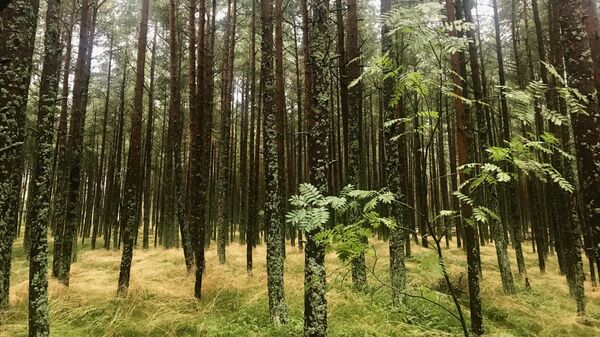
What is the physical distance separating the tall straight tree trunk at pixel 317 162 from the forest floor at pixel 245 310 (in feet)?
1.52

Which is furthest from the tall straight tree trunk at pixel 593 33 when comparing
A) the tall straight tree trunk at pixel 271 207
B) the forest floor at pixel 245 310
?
the tall straight tree trunk at pixel 271 207

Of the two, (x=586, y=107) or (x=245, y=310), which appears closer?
(x=586, y=107)

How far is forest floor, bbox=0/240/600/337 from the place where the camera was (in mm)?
7285

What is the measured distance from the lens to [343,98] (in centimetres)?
1016

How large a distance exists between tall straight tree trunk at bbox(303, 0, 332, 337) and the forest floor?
462mm

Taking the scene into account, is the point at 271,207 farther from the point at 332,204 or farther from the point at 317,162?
the point at 332,204

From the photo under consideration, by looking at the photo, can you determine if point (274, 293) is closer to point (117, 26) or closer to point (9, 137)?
point (9, 137)

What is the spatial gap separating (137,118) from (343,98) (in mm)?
5576

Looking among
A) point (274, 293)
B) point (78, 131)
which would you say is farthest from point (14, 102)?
point (78, 131)

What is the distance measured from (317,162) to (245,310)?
4.30 meters

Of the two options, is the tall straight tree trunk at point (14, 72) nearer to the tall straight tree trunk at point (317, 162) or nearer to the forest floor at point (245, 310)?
the forest floor at point (245, 310)

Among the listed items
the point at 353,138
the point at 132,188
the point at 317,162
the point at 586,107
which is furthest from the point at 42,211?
the point at 586,107

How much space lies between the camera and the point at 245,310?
8.38 meters

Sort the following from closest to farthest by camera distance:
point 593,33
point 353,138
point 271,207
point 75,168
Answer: point 593,33 < point 271,207 < point 353,138 < point 75,168
